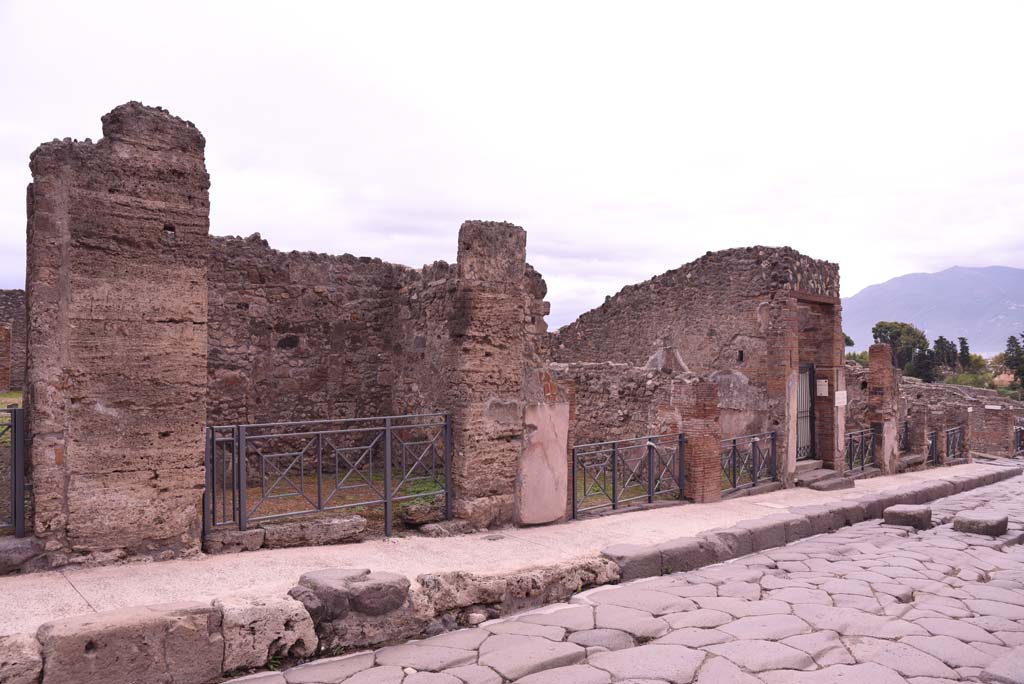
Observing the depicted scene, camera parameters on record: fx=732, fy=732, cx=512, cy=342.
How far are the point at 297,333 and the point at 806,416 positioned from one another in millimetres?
9261

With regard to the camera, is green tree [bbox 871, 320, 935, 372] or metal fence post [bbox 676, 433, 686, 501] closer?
metal fence post [bbox 676, 433, 686, 501]

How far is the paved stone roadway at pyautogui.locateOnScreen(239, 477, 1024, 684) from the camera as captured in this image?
13.7 ft

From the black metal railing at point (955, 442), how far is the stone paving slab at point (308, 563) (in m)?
11.4

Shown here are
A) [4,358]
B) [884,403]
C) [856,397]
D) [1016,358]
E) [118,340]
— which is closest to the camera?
[118,340]

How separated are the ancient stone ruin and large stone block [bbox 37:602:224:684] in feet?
4.68

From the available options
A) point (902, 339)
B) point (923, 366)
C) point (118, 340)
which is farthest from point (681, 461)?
point (902, 339)

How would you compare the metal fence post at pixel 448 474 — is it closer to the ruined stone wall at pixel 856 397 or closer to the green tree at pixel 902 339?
the ruined stone wall at pixel 856 397

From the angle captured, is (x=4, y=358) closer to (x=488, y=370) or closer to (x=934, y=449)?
(x=488, y=370)

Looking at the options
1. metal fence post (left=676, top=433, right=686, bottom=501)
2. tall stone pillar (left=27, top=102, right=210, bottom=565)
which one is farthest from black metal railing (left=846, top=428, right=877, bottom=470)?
tall stone pillar (left=27, top=102, right=210, bottom=565)

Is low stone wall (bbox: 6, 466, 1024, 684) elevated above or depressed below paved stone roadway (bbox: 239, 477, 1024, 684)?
above

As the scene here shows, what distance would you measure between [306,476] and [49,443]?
4031 millimetres

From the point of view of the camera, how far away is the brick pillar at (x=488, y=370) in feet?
23.1

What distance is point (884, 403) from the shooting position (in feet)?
47.5

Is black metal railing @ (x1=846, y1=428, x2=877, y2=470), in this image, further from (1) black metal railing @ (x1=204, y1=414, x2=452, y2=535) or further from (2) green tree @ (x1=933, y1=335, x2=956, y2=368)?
(2) green tree @ (x1=933, y1=335, x2=956, y2=368)
